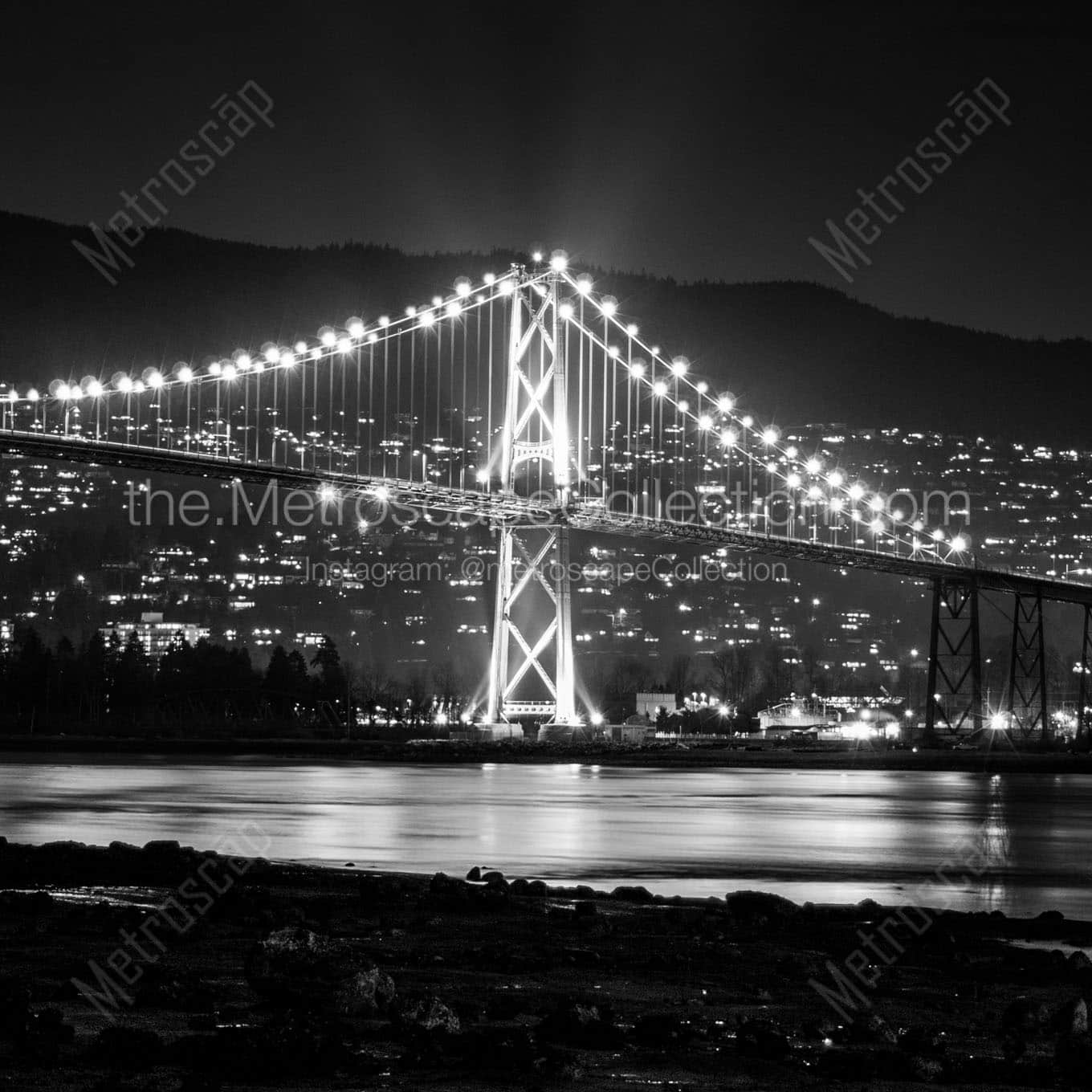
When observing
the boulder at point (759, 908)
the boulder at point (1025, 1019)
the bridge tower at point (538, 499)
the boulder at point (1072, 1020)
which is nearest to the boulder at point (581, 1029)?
the boulder at point (1025, 1019)

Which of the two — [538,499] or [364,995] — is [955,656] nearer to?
[538,499]

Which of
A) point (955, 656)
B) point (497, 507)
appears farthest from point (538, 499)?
point (955, 656)

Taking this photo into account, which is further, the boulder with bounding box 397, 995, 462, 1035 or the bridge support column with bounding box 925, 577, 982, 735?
the bridge support column with bounding box 925, 577, 982, 735

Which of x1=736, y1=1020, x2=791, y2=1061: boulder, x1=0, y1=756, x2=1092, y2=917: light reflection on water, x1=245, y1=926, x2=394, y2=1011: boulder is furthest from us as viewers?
x1=0, y1=756, x2=1092, y2=917: light reflection on water

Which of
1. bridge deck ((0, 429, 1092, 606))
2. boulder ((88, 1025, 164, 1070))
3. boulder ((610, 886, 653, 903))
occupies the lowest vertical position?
boulder ((610, 886, 653, 903))

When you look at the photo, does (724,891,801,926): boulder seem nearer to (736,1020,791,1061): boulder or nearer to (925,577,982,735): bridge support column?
(736,1020,791,1061): boulder

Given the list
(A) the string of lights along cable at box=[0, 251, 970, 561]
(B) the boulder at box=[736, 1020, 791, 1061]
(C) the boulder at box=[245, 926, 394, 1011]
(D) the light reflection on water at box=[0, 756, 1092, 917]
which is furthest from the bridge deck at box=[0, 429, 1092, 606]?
(B) the boulder at box=[736, 1020, 791, 1061]

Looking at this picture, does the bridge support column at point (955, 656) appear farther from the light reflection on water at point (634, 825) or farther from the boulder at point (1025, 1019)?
the boulder at point (1025, 1019)
